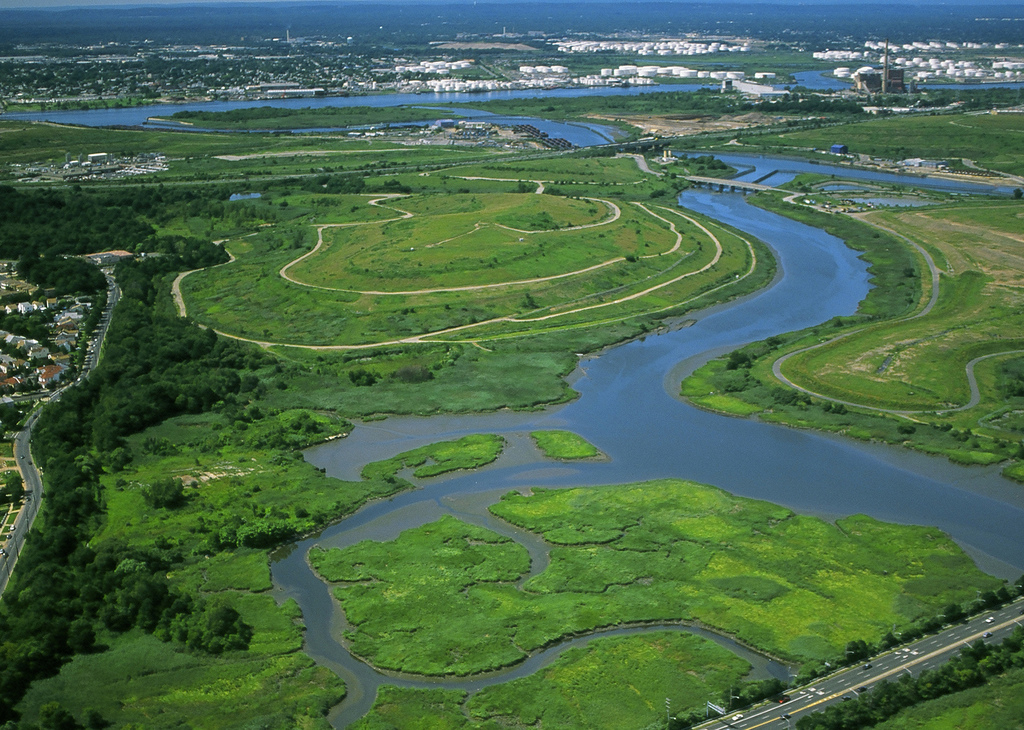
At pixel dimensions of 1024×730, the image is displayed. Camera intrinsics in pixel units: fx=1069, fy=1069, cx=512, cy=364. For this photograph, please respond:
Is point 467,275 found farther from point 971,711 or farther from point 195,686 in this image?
point 971,711

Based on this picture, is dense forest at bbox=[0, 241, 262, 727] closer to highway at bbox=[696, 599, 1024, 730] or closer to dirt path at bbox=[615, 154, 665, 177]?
highway at bbox=[696, 599, 1024, 730]

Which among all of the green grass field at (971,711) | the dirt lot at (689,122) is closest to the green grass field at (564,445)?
the green grass field at (971,711)

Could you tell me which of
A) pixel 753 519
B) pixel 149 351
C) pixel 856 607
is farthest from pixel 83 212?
pixel 856 607

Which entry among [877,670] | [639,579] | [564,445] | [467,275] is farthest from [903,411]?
[467,275]

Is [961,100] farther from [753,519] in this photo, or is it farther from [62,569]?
[62,569]

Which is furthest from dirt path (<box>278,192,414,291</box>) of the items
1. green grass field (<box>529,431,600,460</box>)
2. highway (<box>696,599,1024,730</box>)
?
highway (<box>696,599,1024,730</box>)
